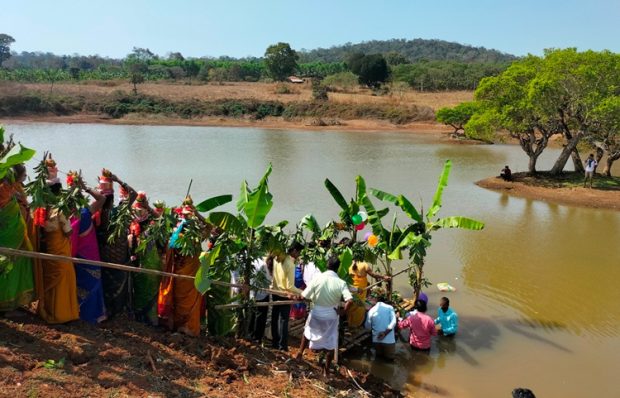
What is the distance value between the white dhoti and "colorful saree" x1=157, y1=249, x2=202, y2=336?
1279 mm

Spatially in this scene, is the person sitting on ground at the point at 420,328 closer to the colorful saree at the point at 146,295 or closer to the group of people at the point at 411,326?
the group of people at the point at 411,326

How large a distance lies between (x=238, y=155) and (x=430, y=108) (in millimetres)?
27021

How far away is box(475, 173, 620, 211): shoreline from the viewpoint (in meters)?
17.6

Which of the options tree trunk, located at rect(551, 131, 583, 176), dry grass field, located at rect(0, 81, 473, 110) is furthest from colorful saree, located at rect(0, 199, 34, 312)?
dry grass field, located at rect(0, 81, 473, 110)

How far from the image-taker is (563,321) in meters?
8.73

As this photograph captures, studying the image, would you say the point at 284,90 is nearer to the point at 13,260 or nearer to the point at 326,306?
the point at 326,306

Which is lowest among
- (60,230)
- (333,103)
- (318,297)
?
(318,297)

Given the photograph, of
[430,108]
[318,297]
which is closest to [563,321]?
[318,297]

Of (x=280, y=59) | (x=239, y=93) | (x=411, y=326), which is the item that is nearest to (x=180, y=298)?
(x=411, y=326)

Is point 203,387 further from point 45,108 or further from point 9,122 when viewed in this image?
point 45,108

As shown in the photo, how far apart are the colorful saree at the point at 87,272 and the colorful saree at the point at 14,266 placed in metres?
0.46

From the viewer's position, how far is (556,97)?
64.6ft

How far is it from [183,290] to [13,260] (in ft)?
5.58

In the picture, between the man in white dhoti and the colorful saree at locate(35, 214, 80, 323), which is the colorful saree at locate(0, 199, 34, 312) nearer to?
the colorful saree at locate(35, 214, 80, 323)
